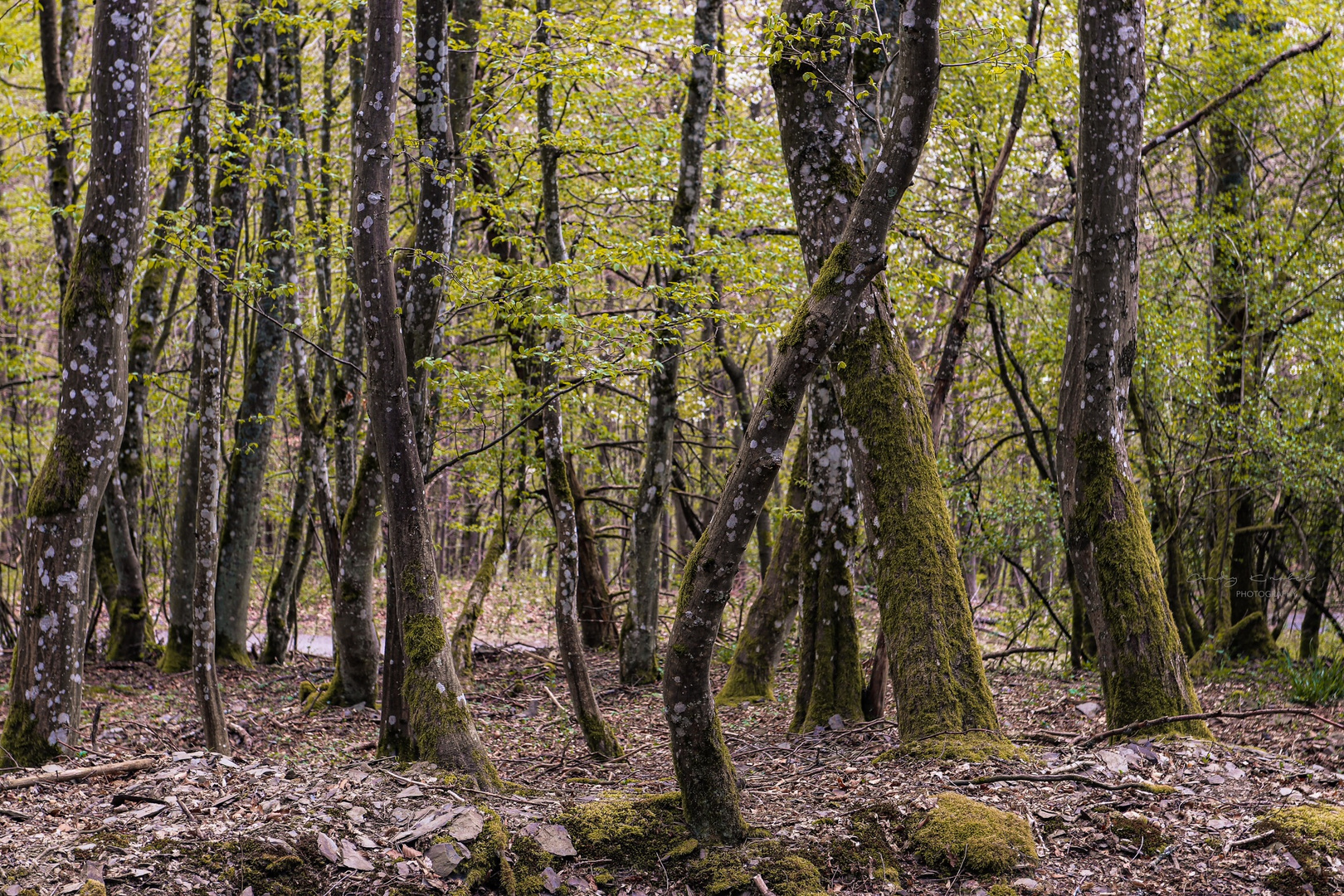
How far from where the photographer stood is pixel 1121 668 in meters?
5.34

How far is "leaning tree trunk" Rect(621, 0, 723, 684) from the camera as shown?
8.55 m

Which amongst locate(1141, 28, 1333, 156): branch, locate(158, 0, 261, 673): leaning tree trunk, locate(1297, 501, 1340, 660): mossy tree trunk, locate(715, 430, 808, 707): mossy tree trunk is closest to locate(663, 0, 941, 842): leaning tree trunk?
locate(1141, 28, 1333, 156): branch

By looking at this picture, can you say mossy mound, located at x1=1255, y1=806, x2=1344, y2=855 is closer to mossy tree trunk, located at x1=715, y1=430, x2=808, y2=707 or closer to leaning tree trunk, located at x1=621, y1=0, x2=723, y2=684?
mossy tree trunk, located at x1=715, y1=430, x2=808, y2=707

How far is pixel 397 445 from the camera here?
495 cm

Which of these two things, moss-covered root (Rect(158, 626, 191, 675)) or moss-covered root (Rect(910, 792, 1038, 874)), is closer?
moss-covered root (Rect(910, 792, 1038, 874))

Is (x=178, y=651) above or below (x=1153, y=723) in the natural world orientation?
below

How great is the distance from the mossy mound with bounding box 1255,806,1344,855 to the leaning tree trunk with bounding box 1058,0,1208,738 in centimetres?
136

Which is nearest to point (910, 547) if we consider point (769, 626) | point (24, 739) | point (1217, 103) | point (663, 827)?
point (663, 827)

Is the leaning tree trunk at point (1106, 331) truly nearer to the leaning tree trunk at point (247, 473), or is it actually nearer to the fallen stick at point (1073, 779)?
the fallen stick at point (1073, 779)

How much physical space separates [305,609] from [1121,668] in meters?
15.9

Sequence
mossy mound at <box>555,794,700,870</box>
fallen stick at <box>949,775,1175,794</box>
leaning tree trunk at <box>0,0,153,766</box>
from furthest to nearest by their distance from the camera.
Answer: leaning tree trunk at <box>0,0,153,766</box>, fallen stick at <box>949,775,1175,794</box>, mossy mound at <box>555,794,700,870</box>

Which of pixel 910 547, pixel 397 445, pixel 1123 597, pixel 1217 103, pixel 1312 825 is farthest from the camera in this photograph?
pixel 1217 103

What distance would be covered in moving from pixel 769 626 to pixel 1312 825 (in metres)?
4.77

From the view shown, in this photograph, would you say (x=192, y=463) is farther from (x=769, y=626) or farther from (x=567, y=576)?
Answer: (x=769, y=626)
